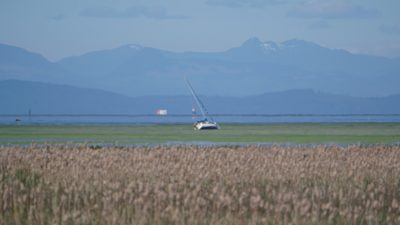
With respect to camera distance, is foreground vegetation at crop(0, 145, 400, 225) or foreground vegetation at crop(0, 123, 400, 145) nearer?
foreground vegetation at crop(0, 145, 400, 225)

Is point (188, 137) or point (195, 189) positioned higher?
point (188, 137)

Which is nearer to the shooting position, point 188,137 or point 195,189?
point 195,189

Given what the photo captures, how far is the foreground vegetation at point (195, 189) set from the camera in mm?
20609

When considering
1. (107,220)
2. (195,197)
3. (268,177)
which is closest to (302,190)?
(268,177)

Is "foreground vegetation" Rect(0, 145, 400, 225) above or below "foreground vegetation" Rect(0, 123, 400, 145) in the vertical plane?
below

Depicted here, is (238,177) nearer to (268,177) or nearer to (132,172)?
(268,177)

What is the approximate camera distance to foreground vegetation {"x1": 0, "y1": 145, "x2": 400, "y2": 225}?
2061cm

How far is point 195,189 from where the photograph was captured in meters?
23.1

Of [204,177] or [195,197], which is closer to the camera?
[195,197]

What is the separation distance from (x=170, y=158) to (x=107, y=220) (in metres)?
14.0

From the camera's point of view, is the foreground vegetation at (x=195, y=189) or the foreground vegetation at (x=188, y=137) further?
the foreground vegetation at (x=188, y=137)

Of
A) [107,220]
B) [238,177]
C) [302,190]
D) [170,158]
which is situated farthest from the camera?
[170,158]

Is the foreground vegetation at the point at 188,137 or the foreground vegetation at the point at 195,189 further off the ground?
the foreground vegetation at the point at 188,137

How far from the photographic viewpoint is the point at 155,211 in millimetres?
20641
